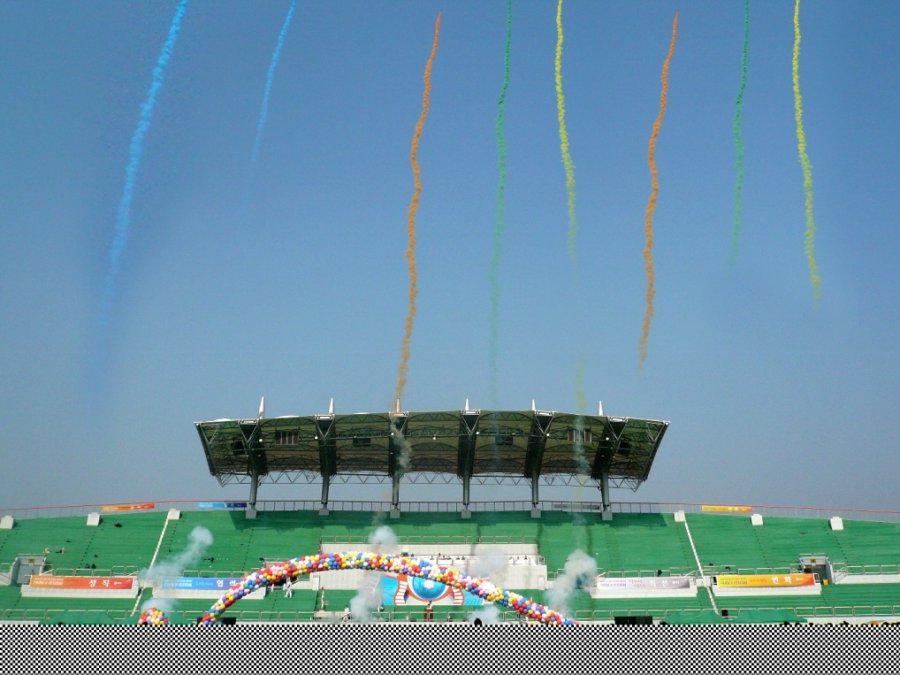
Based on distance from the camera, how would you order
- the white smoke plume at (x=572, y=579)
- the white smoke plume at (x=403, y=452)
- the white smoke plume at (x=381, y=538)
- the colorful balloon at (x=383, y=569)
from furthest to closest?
the white smoke plume at (x=381, y=538), the white smoke plume at (x=403, y=452), the white smoke plume at (x=572, y=579), the colorful balloon at (x=383, y=569)

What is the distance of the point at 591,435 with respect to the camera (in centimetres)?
6925

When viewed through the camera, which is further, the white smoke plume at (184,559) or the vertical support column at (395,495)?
the vertical support column at (395,495)

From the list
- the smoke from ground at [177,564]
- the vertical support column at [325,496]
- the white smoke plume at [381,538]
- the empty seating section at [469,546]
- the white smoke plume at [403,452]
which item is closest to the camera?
the empty seating section at [469,546]

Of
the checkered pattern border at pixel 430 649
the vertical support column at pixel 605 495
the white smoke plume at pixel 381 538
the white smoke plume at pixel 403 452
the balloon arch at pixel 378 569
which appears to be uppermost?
the white smoke plume at pixel 403 452

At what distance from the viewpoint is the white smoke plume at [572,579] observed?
61406mm

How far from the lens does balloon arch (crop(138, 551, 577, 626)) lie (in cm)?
2848

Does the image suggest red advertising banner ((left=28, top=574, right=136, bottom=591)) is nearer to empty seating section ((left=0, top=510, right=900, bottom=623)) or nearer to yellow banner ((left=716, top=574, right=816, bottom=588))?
empty seating section ((left=0, top=510, right=900, bottom=623))

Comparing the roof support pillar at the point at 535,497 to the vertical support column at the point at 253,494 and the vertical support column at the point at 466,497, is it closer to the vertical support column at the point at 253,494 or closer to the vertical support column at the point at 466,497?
the vertical support column at the point at 466,497

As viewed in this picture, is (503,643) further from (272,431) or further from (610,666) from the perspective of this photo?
(272,431)

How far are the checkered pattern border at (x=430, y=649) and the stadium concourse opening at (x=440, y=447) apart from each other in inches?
1796

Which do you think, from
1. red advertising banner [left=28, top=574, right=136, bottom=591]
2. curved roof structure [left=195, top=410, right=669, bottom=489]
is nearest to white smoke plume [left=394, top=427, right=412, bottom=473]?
curved roof structure [left=195, top=410, right=669, bottom=489]

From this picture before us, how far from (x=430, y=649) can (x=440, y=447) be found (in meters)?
51.0

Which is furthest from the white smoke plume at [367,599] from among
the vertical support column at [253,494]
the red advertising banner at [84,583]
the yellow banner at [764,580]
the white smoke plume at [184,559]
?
the yellow banner at [764,580]

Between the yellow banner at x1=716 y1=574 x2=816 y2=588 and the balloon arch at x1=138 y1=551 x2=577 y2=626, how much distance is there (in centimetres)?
3719
